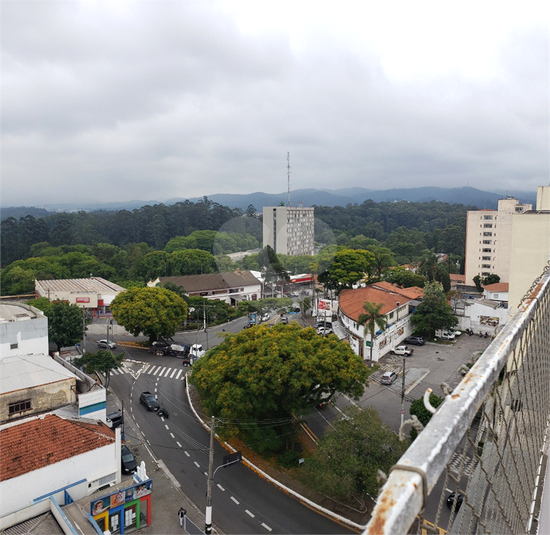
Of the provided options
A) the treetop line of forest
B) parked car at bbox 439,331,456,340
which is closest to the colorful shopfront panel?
parked car at bbox 439,331,456,340

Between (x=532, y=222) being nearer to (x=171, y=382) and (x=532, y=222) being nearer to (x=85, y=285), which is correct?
(x=171, y=382)

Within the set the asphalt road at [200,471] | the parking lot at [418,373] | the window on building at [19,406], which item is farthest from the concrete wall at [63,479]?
the parking lot at [418,373]

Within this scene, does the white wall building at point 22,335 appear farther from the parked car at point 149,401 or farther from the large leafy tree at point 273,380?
the large leafy tree at point 273,380

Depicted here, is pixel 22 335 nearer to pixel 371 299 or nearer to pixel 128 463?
pixel 128 463

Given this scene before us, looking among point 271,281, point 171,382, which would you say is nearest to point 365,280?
point 271,281

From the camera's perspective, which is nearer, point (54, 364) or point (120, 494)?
point (120, 494)

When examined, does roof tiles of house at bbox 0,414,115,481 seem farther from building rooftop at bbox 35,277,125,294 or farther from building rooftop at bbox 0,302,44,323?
building rooftop at bbox 35,277,125,294

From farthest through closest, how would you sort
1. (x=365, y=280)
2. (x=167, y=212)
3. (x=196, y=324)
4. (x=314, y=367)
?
(x=167, y=212)
(x=365, y=280)
(x=196, y=324)
(x=314, y=367)
